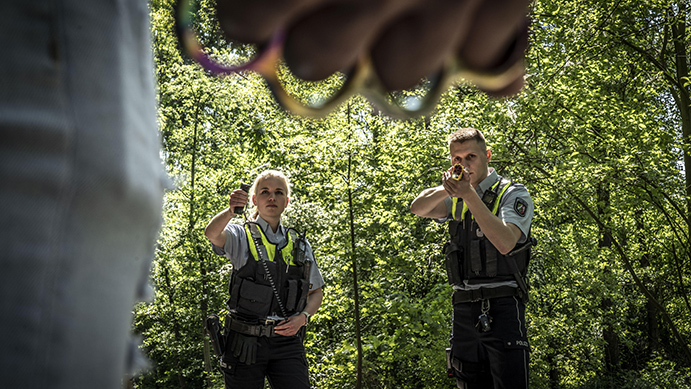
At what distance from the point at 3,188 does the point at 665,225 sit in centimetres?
1074

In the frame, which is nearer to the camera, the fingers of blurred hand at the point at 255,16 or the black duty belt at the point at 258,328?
the fingers of blurred hand at the point at 255,16

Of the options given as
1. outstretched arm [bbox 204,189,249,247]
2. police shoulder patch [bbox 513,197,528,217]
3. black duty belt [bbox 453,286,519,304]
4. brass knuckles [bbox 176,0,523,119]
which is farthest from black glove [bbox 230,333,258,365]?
brass knuckles [bbox 176,0,523,119]

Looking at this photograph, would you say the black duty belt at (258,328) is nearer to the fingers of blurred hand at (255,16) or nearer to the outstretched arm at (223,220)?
the outstretched arm at (223,220)

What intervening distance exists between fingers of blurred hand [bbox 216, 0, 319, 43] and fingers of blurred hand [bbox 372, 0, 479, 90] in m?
0.11

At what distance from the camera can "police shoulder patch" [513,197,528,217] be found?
3291mm

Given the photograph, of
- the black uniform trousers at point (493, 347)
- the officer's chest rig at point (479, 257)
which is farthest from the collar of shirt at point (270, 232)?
the black uniform trousers at point (493, 347)

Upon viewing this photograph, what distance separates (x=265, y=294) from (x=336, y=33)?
3.27 meters

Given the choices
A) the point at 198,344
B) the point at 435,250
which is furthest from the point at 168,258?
the point at 435,250

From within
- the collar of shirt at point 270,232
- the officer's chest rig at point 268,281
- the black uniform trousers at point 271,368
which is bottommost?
the black uniform trousers at point 271,368

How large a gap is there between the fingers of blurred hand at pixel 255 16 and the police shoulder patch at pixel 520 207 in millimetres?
2812

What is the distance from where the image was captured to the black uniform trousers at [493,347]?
3141 millimetres

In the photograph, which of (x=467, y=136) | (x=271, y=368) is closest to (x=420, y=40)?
(x=467, y=136)

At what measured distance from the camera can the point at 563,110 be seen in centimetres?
787

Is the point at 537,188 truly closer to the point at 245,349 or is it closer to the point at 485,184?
the point at 485,184
